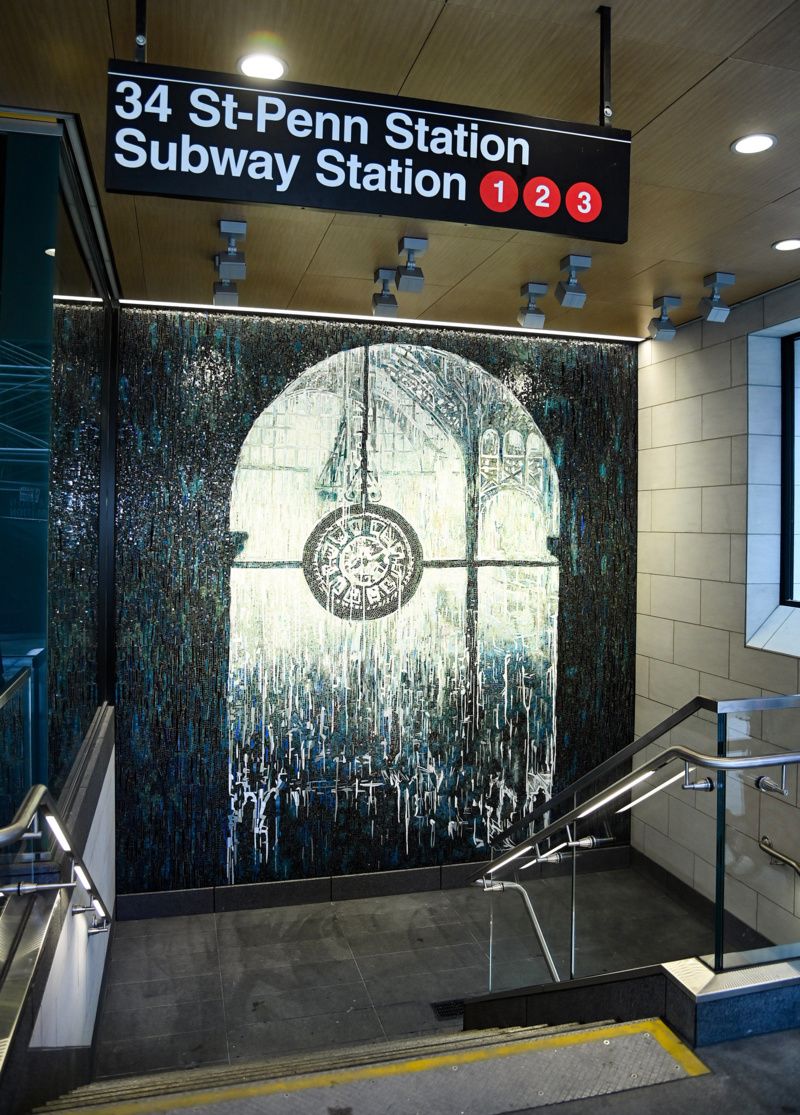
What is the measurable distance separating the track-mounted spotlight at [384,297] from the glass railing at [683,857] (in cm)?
242

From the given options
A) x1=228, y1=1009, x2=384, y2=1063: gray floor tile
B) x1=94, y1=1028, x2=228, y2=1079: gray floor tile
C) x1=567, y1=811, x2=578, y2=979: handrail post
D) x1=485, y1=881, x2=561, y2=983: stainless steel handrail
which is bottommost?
x1=228, y1=1009, x2=384, y2=1063: gray floor tile

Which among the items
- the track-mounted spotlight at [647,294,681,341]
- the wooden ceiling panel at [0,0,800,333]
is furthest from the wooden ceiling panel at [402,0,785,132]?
the track-mounted spotlight at [647,294,681,341]

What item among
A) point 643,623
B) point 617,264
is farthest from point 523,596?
point 617,264

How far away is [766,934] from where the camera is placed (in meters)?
2.49

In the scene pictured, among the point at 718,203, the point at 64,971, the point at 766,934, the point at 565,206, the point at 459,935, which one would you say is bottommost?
the point at 459,935

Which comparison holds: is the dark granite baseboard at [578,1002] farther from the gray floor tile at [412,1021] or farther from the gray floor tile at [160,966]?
the gray floor tile at [160,966]

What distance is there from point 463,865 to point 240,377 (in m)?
3.47

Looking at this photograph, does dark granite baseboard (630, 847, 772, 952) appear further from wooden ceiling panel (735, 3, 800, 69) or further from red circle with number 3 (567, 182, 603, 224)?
wooden ceiling panel (735, 3, 800, 69)

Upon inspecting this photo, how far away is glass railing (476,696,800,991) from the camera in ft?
7.91

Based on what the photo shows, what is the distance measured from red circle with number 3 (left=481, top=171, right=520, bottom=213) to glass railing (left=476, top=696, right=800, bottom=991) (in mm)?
1477

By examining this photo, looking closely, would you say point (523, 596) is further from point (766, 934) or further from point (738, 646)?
point (766, 934)

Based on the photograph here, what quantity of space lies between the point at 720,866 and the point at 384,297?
2952 millimetres

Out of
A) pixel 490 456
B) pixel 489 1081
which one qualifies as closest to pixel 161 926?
pixel 489 1081

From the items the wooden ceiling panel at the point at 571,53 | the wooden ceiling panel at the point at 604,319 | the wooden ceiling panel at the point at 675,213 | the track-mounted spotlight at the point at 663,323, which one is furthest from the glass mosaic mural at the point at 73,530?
the track-mounted spotlight at the point at 663,323
